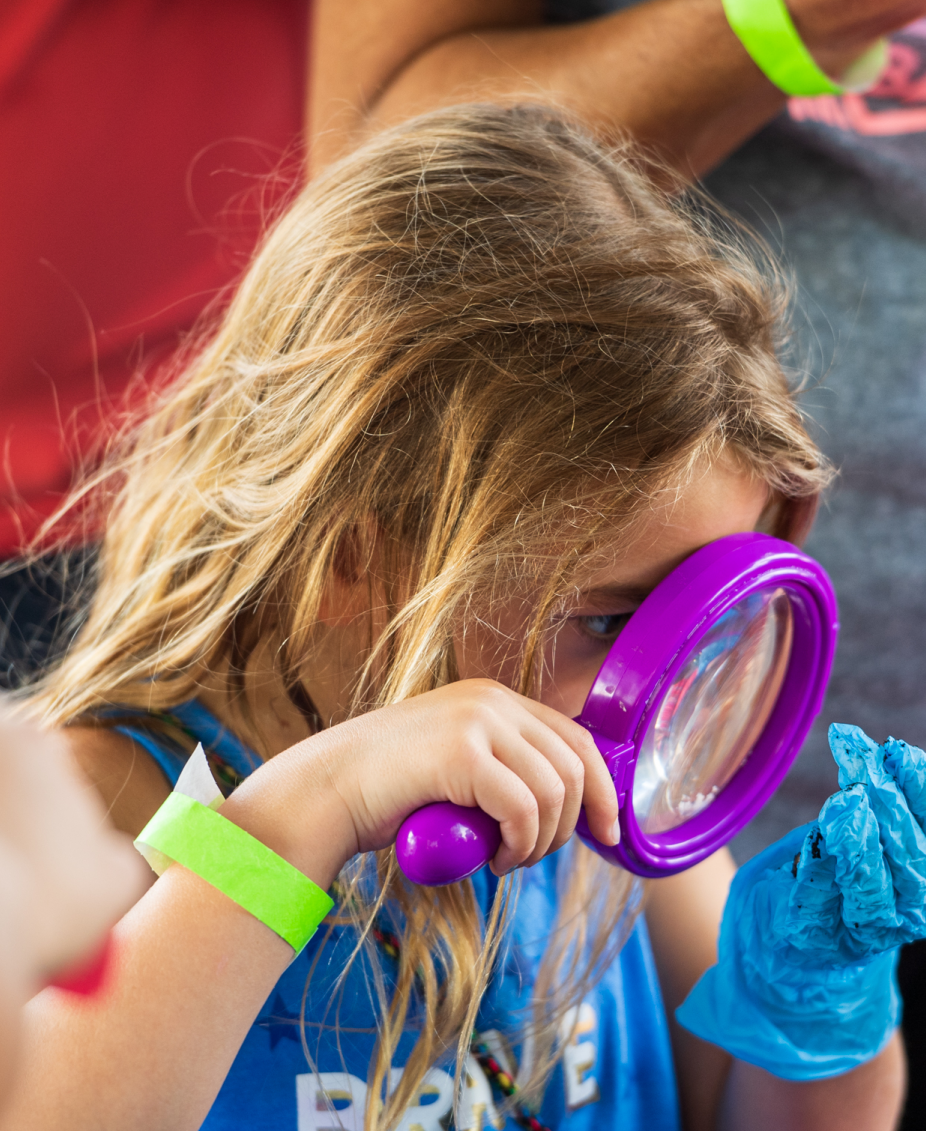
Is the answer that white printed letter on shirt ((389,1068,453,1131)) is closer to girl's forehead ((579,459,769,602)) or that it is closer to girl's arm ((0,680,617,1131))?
girl's arm ((0,680,617,1131))

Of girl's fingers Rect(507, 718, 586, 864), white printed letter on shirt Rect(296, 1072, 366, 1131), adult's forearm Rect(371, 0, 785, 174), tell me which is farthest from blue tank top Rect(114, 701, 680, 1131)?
adult's forearm Rect(371, 0, 785, 174)

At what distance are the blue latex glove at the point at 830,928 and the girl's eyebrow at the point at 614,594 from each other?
164 mm

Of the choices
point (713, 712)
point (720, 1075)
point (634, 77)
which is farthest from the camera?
point (634, 77)

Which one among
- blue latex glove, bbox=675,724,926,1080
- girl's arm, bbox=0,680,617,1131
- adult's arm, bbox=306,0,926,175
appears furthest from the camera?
adult's arm, bbox=306,0,926,175

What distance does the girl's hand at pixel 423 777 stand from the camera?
2.00 feet

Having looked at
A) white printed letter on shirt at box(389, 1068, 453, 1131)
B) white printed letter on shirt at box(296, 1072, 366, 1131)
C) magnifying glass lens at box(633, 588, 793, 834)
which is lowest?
white printed letter on shirt at box(389, 1068, 453, 1131)

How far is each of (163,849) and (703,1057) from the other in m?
0.61

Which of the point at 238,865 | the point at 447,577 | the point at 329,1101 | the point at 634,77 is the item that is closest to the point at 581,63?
the point at 634,77

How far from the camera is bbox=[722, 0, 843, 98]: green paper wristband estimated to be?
3.13ft

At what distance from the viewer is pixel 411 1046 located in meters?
0.80

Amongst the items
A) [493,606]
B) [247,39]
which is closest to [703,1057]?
[493,606]

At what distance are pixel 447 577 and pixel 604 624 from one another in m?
0.13

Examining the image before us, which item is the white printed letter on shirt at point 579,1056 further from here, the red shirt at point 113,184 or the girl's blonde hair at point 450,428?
the red shirt at point 113,184

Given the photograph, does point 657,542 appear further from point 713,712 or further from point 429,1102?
point 429,1102
